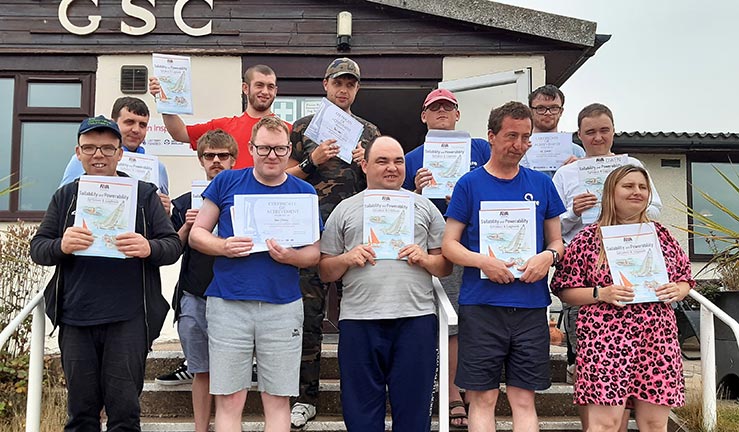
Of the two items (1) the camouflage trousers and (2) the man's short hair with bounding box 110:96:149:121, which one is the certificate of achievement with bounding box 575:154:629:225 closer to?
(1) the camouflage trousers

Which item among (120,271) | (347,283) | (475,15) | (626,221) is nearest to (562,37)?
(475,15)

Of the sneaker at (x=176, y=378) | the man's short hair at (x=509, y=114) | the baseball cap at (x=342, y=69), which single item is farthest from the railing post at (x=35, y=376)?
the man's short hair at (x=509, y=114)

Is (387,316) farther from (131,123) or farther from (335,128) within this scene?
(131,123)

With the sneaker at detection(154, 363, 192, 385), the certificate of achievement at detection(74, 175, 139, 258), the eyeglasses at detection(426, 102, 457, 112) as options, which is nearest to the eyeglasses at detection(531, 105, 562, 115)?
the eyeglasses at detection(426, 102, 457, 112)

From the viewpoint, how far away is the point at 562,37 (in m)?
6.71

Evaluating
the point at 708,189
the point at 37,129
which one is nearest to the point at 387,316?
the point at 37,129

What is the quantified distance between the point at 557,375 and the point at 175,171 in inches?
154

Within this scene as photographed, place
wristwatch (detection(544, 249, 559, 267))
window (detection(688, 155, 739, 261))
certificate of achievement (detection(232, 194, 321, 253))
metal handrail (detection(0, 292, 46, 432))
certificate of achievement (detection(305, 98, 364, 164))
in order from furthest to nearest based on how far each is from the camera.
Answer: window (detection(688, 155, 739, 261)) → certificate of achievement (detection(305, 98, 364, 164)) → metal handrail (detection(0, 292, 46, 432)) → wristwatch (detection(544, 249, 559, 267)) → certificate of achievement (detection(232, 194, 321, 253))

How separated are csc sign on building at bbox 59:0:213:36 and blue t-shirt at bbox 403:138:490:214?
11.3ft

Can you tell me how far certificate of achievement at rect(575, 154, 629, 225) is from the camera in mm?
3996

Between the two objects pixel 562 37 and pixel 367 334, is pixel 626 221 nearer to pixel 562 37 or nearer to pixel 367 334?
pixel 367 334

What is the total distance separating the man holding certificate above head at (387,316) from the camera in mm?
3510

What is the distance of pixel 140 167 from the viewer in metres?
4.07

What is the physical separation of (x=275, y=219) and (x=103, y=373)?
1.09 m
